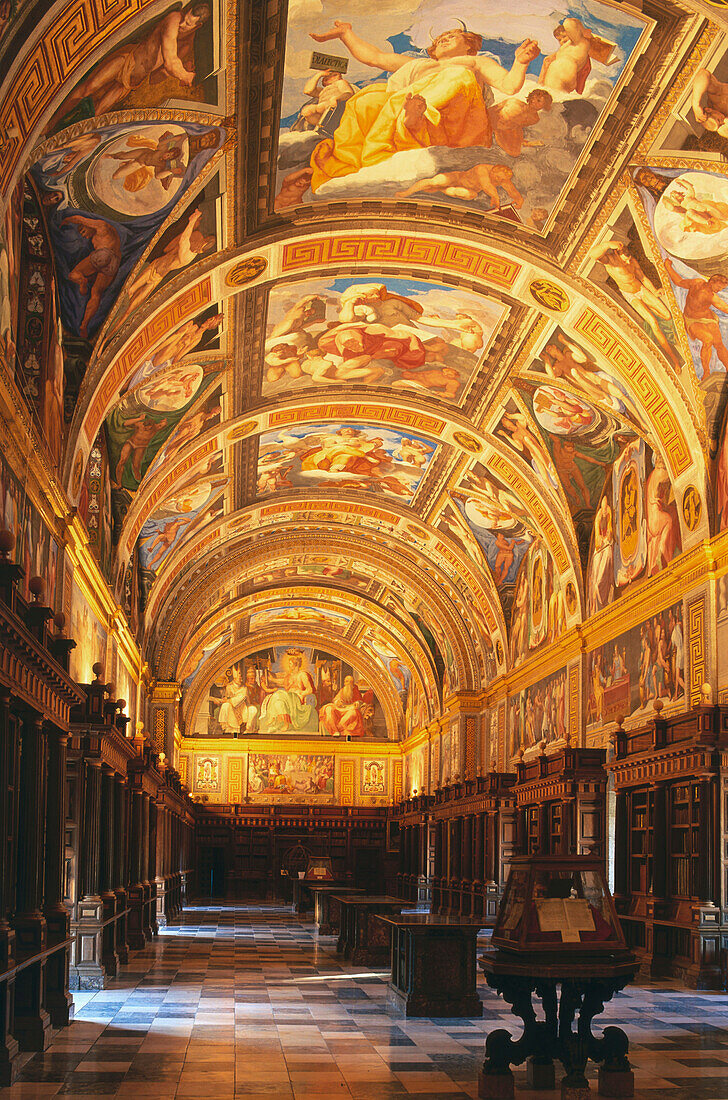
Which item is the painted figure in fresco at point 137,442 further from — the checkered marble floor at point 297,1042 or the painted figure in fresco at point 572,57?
the painted figure in fresco at point 572,57

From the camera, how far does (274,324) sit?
62.8ft

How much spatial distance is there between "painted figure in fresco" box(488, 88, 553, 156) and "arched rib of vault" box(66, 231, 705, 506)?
7.49 feet

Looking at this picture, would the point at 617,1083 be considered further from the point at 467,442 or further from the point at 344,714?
the point at 344,714

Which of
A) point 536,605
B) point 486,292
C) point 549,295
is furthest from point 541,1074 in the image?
point 536,605

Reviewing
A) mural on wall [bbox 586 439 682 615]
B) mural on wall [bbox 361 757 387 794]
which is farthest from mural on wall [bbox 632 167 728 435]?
mural on wall [bbox 361 757 387 794]

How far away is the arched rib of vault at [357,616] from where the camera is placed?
1560 inches

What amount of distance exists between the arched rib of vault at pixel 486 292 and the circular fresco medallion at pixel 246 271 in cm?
3

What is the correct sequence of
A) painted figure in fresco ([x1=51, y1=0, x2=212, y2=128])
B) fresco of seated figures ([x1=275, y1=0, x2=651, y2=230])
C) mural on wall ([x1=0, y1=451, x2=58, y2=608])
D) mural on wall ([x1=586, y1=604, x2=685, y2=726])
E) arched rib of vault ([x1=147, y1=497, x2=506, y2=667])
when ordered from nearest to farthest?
painted figure in fresco ([x1=51, y1=0, x2=212, y2=128])
mural on wall ([x1=0, y1=451, x2=58, y2=608])
fresco of seated figures ([x1=275, y1=0, x2=651, y2=230])
mural on wall ([x1=586, y1=604, x2=685, y2=726])
arched rib of vault ([x1=147, y1=497, x2=506, y2=667])

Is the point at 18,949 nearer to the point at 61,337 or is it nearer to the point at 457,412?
the point at 61,337

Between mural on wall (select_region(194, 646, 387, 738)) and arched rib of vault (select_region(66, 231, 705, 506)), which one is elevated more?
arched rib of vault (select_region(66, 231, 705, 506))

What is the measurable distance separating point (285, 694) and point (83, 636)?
101 ft

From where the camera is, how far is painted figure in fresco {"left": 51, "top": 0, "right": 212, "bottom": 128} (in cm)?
1083

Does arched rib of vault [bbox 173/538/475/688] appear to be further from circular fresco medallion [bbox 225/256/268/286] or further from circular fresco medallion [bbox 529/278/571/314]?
circular fresco medallion [bbox 225/256/268/286]

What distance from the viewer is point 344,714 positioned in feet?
161
